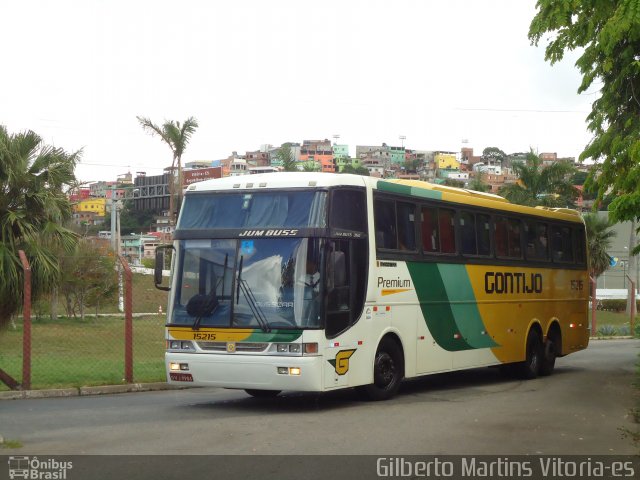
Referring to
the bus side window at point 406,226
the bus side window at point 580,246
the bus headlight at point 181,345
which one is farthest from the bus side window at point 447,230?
the bus side window at point 580,246

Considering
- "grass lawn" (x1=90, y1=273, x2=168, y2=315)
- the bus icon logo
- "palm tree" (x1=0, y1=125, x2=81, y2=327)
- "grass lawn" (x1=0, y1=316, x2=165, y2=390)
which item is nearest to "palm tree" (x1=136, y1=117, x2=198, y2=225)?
"grass lawn" (x1=90, y1=273, x2=168, y2=315)

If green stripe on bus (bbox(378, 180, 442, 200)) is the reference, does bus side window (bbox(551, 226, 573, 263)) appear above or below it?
below

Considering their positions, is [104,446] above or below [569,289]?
below

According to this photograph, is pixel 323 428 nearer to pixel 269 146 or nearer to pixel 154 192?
pixel 154 192

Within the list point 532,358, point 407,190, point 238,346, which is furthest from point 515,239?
point 238,346

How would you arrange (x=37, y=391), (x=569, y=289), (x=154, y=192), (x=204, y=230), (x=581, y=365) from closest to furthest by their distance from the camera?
(x=204, y=230), (x=37, y=391), (x=569, y=289), (x=581, y=365), (x=154, y=192)

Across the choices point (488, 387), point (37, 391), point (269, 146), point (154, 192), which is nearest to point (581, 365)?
point (488, 387)

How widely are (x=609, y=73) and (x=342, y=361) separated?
18.6ft

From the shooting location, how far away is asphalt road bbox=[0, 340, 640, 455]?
999 centimetres

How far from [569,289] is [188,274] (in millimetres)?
10826

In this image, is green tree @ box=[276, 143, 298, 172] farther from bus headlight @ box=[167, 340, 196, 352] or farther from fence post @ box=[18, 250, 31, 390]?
bus headlight @ box=[167, 340, 196, 352]

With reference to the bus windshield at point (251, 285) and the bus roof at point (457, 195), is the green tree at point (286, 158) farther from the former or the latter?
the bus windshield at point (251, 285)

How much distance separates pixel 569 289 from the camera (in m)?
21.6

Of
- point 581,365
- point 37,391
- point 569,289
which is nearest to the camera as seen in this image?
point 37,391
